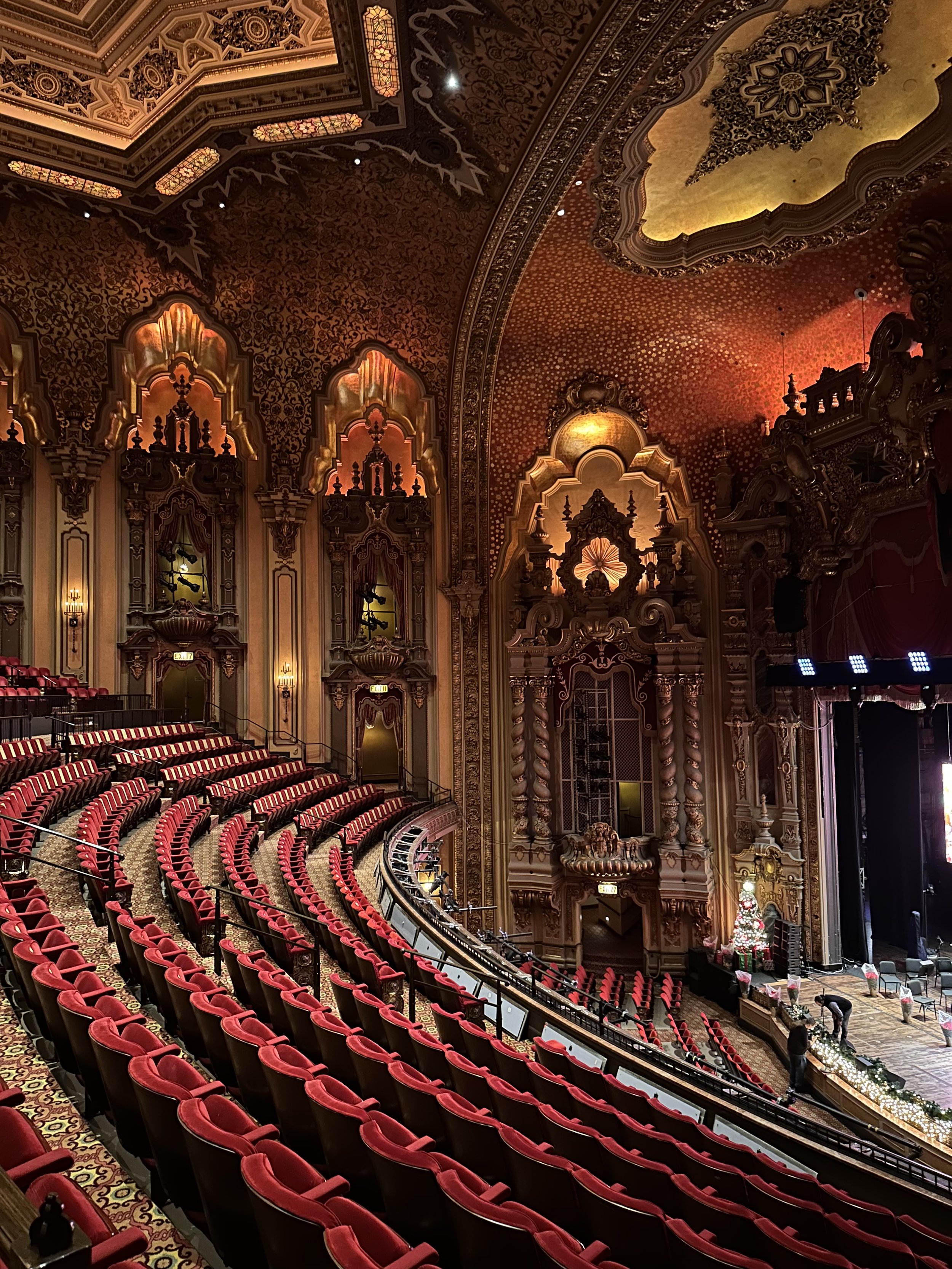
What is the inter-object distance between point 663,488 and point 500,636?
4.00 m

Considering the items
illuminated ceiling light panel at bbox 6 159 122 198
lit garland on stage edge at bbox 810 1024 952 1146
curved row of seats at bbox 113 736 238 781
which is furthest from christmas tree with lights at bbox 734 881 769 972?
illuminated ceiling light panel at bbox 6 159 122 198

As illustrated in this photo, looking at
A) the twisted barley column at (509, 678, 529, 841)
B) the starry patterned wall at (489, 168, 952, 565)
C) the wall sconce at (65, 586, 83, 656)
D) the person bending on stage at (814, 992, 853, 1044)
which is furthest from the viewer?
the twisted barley column at (509, 678, 529, 841)

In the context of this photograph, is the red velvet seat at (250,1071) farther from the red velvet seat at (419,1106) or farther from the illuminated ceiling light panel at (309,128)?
the illuminated ceiling light panel at (309,128)

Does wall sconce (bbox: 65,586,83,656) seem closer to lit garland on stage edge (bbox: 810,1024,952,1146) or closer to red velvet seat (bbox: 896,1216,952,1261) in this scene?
lit garland on stage edge (bbox: 810,1024,952,1146)

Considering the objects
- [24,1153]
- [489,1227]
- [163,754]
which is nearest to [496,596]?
[163,754]

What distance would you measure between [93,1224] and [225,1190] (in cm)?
40

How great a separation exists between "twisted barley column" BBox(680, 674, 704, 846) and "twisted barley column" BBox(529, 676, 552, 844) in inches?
93.0

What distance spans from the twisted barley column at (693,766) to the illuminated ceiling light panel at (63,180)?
11.6 metres

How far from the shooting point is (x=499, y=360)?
1533 centimetres

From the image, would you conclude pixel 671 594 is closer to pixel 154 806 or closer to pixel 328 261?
pixel 328 261

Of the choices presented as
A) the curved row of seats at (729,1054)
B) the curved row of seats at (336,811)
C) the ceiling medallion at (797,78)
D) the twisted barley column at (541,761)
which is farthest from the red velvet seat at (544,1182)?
the twisted barley column at (541,761)

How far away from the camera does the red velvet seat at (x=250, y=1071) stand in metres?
3.06

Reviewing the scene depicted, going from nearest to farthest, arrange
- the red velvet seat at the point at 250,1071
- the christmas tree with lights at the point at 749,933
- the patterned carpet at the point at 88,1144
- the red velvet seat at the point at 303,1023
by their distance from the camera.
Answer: the patterned carpet at the point at 88,1144 → the red velvet seat at the point at 250,1071 → the red velvet seat at the point at 303,1023 → the christmas tree with lights at the point at 749,933

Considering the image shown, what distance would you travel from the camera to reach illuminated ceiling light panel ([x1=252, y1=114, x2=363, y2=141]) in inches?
428
